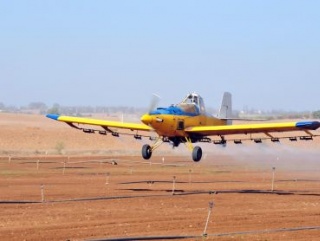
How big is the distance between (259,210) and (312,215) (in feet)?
6.24

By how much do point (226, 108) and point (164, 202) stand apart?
17.8 meters

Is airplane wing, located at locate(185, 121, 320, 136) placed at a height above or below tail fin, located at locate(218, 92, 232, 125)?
below

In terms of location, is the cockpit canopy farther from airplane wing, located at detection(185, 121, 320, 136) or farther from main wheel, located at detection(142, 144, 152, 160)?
main wheel, located at detection(142, 144, 152, 160)

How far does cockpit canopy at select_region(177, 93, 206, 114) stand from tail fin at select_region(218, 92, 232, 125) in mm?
4258

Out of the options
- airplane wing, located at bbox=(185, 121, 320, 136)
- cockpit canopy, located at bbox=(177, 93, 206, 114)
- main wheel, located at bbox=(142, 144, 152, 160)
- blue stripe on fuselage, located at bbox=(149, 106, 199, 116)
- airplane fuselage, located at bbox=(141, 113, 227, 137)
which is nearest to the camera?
airplane wing, located at bbox=(185, 121, 320, 136)

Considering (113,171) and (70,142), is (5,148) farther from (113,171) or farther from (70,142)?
(113,171)

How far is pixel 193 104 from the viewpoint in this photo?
4059cm

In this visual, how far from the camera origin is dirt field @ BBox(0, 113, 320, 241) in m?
21.5

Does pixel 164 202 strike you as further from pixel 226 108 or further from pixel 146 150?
pixel 226 108

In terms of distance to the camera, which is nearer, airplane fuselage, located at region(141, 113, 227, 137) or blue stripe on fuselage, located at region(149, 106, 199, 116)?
Result: airplane fuselage, located at region(141, 113, 227, 137)

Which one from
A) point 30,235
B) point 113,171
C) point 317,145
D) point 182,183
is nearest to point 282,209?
point 30,235

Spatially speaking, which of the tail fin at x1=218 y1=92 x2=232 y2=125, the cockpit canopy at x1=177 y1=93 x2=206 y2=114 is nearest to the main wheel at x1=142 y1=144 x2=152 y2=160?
the cockpit canopy at x1=177 y1=93 x2=206 y2=114

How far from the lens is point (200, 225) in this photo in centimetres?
2291

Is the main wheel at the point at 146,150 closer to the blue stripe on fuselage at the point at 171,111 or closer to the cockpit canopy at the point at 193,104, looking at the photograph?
the blue stripe on fuselage at the point at 171,111
